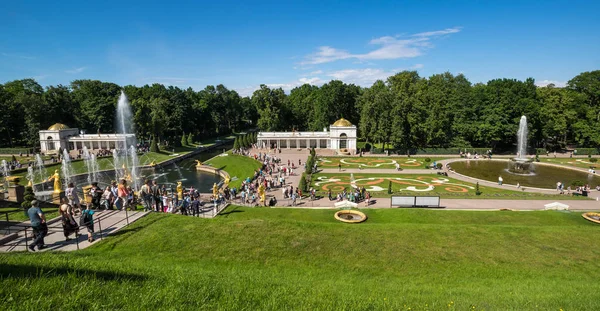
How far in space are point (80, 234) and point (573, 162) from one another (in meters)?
63.7

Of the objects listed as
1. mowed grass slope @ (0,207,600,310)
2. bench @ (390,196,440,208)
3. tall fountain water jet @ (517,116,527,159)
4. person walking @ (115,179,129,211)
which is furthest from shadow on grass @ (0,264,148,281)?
tall fountain water jet @ (517,116,527,159)

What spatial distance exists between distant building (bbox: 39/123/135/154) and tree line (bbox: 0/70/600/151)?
12.0 ft

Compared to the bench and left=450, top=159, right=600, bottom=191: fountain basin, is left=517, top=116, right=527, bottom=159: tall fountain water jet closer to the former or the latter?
left=450, top=159, right=600, bottom=191: fountain basin

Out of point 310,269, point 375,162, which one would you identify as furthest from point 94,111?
point 310,269

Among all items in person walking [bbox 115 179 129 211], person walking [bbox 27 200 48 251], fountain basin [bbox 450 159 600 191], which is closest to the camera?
person walking [bbox 27 200 48 251]

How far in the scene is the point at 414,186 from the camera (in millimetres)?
34656

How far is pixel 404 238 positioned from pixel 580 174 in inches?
1593

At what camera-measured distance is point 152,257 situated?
12.0m

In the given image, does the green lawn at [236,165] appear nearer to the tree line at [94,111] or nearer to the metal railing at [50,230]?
the tree line at [94,111]

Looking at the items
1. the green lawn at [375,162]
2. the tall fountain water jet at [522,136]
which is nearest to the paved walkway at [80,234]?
the green lawn at [375,162]

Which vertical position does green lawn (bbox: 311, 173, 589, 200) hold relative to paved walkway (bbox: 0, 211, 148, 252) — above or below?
below

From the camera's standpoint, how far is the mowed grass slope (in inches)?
264

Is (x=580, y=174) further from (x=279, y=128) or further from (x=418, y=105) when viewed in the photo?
(x=279, y=128)

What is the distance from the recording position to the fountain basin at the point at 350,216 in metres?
20.5
